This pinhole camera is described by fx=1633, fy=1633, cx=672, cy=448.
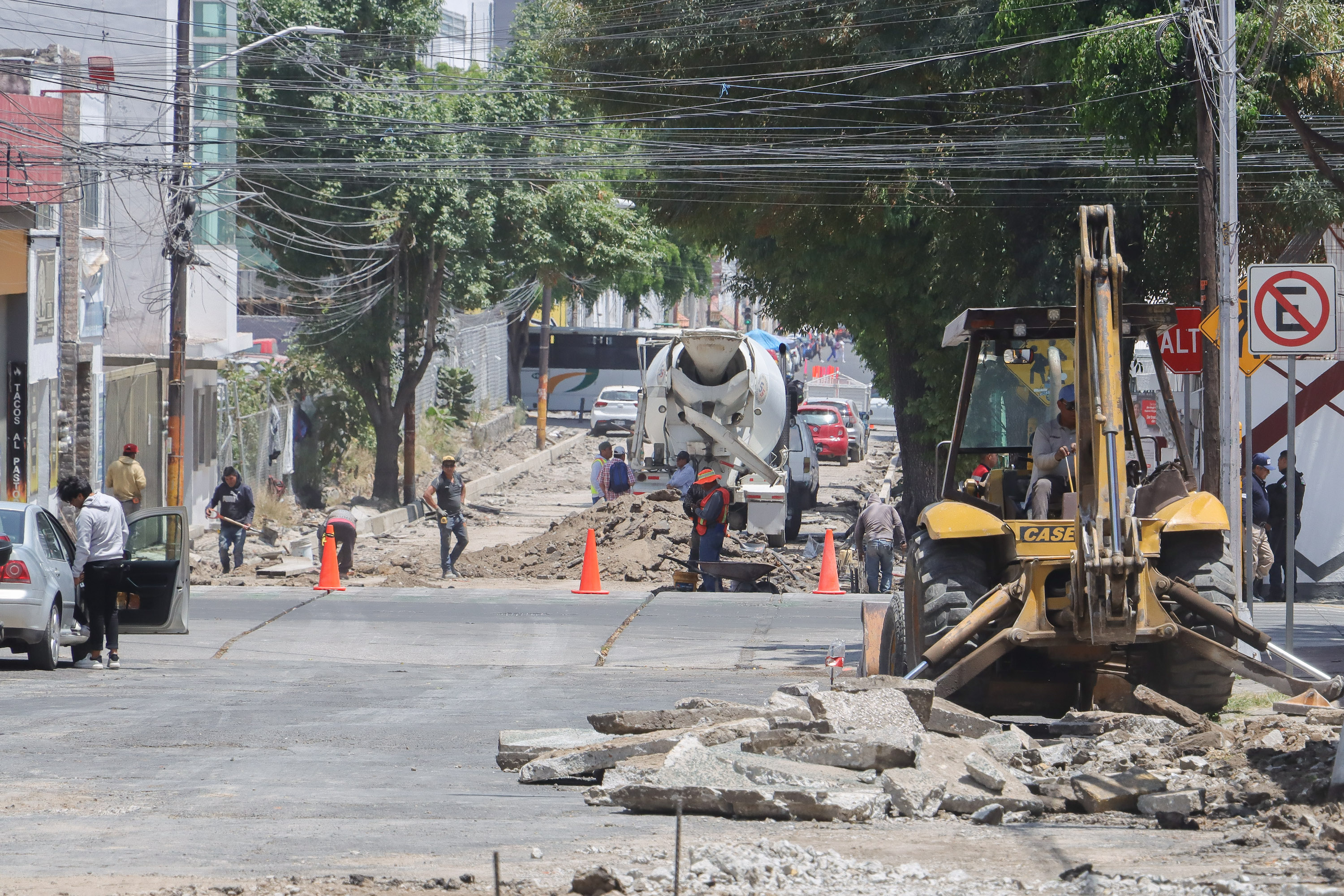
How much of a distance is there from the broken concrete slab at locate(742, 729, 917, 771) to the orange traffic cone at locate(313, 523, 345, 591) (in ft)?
45.8

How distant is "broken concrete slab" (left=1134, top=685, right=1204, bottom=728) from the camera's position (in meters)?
8.88

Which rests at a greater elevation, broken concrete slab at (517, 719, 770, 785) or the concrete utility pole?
the concrete utility pole

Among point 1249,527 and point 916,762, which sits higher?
point 1249,527

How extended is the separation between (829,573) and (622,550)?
4.71 meters

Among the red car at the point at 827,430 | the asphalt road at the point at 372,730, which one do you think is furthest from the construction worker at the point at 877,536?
the red car at the point at 827,430

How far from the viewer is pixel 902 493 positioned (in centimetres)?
2886

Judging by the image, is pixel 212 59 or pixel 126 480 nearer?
pixel 126 480

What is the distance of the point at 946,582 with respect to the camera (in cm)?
965

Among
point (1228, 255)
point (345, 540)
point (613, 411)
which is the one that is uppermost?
point (1228, 255)

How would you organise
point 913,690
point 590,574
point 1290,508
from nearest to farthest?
1. point 913,690
2. point 1290,508
3. point 590,574

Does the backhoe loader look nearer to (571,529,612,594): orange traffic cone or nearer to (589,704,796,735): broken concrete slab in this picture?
(589,704,796,735): broken concrete slab

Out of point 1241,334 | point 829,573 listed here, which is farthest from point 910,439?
point 1241,334

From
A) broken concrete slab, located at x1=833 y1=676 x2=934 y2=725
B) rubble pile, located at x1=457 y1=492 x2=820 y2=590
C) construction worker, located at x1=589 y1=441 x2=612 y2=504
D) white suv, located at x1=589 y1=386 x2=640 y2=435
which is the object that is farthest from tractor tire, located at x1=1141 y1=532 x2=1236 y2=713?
white suv, located at x1=589 y1=386 x2=640 y2=435

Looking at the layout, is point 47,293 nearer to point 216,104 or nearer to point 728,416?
point 216,104
